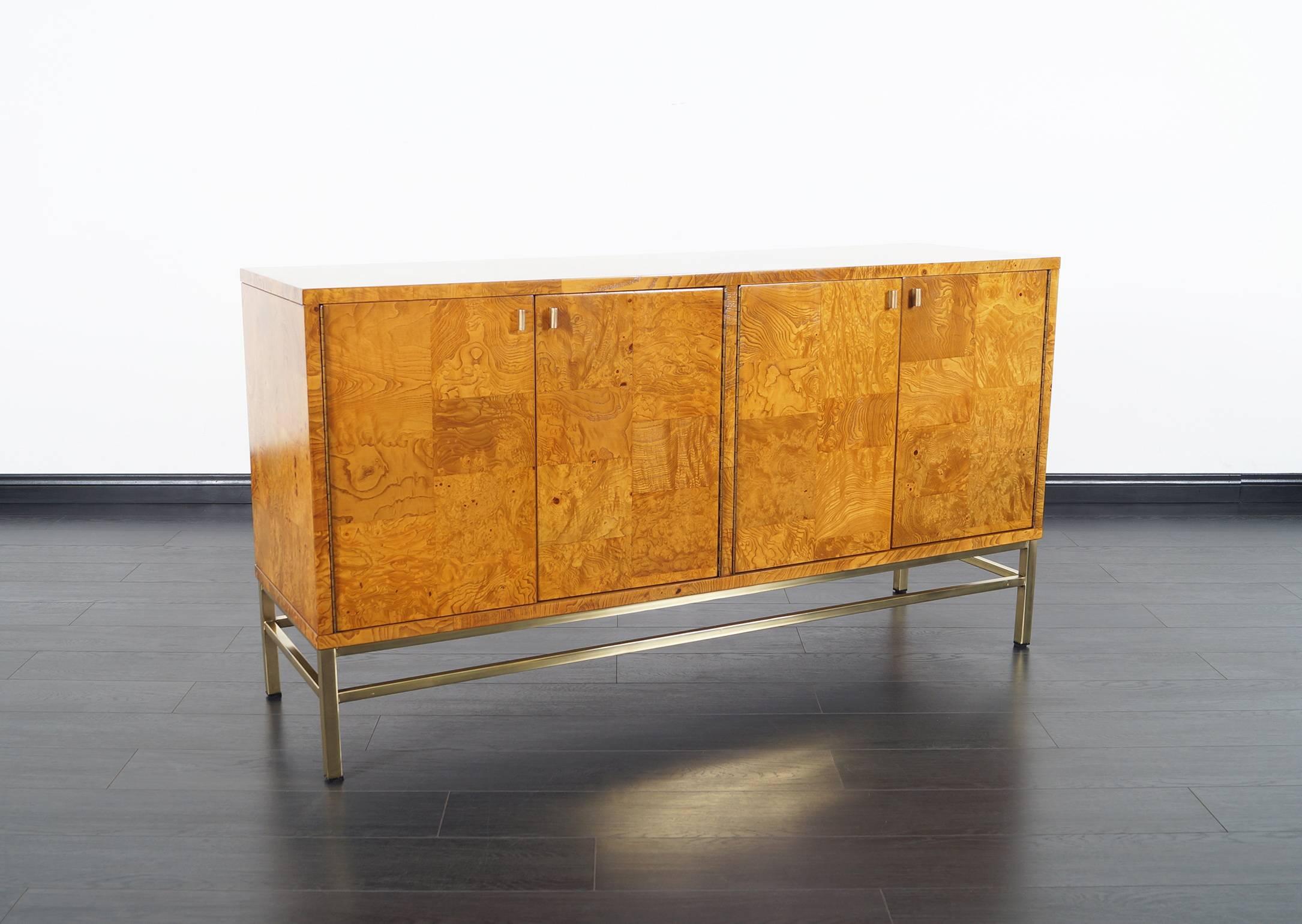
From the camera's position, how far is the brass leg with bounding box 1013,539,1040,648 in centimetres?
312

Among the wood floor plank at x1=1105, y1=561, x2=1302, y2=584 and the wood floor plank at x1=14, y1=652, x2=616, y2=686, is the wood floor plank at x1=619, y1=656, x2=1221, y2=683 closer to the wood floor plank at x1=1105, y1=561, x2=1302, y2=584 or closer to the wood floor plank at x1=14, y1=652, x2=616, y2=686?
the wood floor plank at x1=14, y1=652, x2=616, y2=686

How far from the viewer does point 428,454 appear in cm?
233

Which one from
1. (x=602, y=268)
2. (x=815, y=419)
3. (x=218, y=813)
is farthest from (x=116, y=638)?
(x=815, y=419)

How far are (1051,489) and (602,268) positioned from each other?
2459mm

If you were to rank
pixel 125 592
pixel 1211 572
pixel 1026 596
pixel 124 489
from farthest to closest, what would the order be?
pixel 124 489
pixel 1211 572
pixel 125 592
pixel 1026 596

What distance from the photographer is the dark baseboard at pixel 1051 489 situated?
4.33 meters

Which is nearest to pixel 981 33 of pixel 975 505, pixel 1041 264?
pixel 1041 264

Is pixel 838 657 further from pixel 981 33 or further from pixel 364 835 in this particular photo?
pixel 981 33

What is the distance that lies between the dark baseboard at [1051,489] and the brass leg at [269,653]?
1664mm

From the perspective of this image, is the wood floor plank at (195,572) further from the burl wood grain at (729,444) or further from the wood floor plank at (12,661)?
the burl wood grain at (729,444)

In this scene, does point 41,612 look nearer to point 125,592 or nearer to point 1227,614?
point 125,592

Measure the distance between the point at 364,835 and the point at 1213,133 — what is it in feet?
12.1

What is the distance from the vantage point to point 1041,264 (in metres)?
2.89

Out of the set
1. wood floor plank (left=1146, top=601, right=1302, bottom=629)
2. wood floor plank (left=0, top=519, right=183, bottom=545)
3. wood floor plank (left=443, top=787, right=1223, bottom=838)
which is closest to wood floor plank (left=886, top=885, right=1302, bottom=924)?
wood floor plank (left=443, top=787, right=1223, bottom=838)
